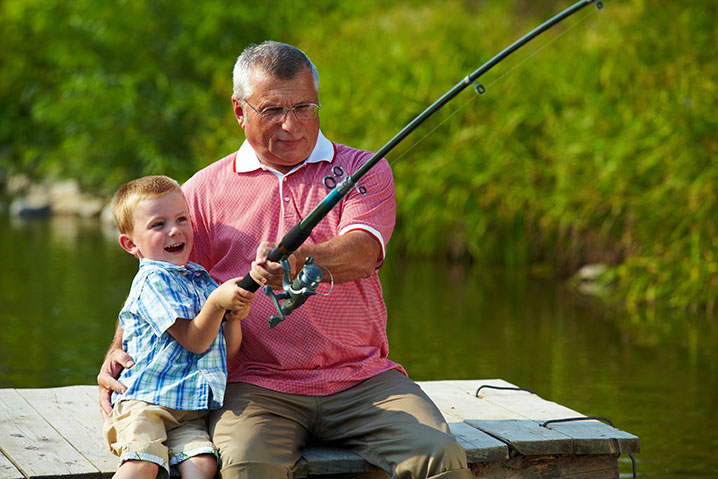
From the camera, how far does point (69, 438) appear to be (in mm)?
3041

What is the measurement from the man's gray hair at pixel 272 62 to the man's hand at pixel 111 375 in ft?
2.46

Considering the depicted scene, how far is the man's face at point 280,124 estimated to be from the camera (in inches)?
Result: 112

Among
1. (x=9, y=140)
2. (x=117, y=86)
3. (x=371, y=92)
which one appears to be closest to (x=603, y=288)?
(x=371, y=92)

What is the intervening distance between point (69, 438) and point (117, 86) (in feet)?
45.1

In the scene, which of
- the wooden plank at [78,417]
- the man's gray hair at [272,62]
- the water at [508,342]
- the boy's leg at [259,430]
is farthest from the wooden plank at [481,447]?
the water at [508,342]

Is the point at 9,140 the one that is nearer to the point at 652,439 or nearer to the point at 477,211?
the point at 477,211

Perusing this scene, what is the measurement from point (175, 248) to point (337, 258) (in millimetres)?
416

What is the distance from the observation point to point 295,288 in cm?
255

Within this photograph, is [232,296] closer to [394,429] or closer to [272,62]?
[394,429]

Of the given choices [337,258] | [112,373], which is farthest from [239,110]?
[112,373]

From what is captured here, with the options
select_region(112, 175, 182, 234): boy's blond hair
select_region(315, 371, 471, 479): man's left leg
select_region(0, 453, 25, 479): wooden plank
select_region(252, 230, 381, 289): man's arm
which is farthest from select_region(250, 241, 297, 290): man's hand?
select_region(0, 453, 25, 479): wooden plank

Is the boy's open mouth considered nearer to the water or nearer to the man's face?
the man's face

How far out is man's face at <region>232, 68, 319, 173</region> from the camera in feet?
9.37

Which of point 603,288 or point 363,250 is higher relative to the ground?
point 363,250
